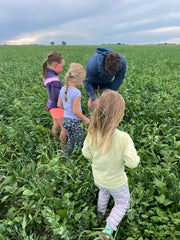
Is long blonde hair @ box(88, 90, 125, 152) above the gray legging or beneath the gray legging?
above

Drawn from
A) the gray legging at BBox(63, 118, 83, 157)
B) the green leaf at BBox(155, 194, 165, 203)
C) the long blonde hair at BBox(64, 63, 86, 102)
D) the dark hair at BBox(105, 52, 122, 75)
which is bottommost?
the green leaf at BBox(155, 194, 165, 203)

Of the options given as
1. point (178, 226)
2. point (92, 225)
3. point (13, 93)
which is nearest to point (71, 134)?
point (92, 225)

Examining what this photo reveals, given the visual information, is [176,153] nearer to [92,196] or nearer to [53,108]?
[92,196]

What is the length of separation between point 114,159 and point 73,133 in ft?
4.25

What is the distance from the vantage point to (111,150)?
1479mm

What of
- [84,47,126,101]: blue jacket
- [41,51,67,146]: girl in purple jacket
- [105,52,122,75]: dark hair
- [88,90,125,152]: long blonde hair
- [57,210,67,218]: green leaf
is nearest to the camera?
[88,90,125,152]: long blonde hair

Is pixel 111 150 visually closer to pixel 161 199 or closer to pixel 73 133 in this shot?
pixel 161 199

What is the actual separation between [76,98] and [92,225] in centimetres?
162

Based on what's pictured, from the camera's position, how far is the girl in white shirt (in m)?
1.37

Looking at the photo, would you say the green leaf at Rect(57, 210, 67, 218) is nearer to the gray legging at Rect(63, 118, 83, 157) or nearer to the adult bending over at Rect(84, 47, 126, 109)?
the gray legging at Rect(63, 118, 83, 157)

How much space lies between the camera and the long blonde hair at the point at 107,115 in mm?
1359

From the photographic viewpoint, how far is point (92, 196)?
2088 millimetres

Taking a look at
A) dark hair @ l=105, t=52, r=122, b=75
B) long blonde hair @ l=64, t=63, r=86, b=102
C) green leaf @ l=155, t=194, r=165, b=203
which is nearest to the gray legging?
long blonde hair @ l=64, t=63, r=86, b=102

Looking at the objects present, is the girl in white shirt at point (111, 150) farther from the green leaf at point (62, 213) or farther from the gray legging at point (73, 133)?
the gray legging at point (73, 133)
